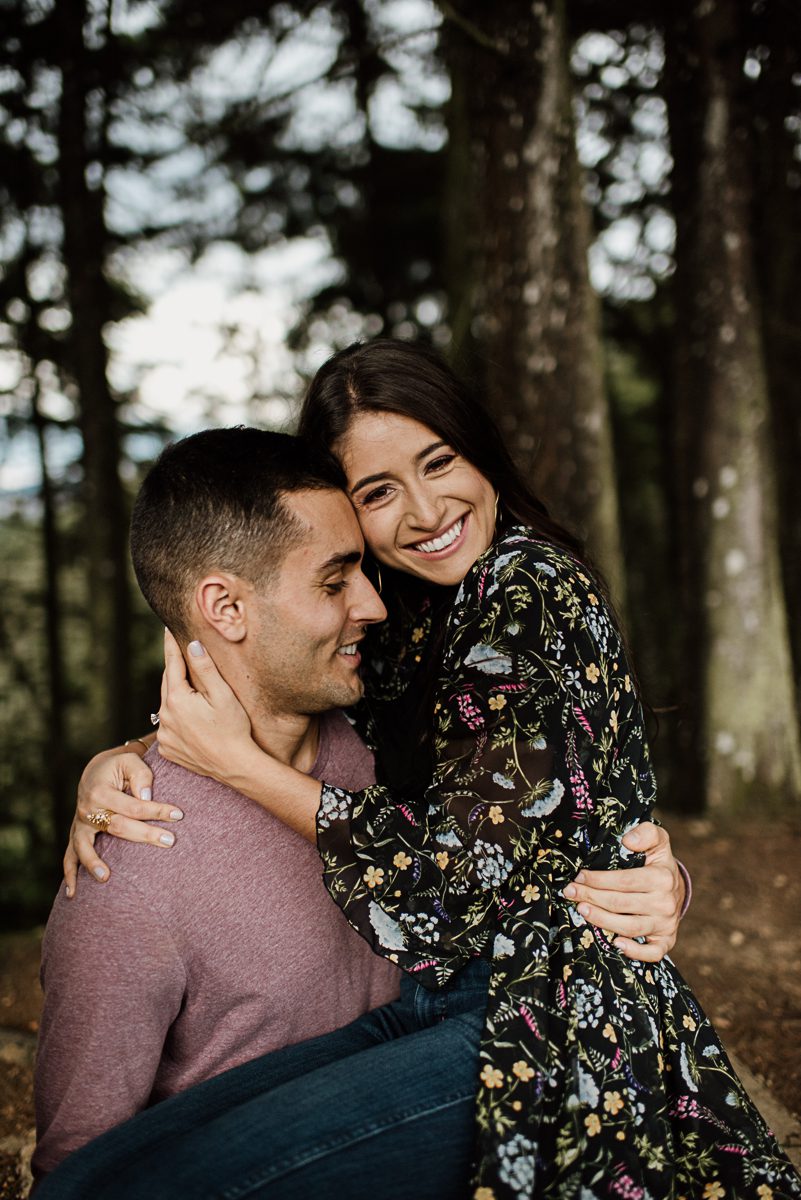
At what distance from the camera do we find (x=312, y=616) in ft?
8.29

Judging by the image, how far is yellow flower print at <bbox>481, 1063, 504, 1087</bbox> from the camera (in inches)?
75.4

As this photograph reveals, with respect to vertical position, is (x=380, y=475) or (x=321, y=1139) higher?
(x=380, y=475)

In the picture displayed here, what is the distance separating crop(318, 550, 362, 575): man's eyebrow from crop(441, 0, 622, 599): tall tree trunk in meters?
3.23

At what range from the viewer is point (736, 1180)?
6.57 feet

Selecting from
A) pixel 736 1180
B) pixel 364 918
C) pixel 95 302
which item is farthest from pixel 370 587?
pixel 95 302

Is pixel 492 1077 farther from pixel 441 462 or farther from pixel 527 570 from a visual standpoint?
pixel 441 462

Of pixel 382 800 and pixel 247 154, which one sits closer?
pixel 382 800

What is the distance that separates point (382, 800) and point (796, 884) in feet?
13.1

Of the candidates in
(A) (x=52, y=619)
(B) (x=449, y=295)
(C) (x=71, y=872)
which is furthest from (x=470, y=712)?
(A) (x=52, y=619)

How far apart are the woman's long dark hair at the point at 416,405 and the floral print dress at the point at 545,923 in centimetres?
75

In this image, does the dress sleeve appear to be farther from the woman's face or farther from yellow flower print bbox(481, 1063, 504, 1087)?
the woman's face

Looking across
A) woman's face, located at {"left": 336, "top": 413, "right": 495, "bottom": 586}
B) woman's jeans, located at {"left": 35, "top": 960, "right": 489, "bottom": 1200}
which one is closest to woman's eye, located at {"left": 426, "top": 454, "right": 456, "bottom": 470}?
woman's face, located at {"left": 336, "top": 413, "right": 495, "bottom": 586}

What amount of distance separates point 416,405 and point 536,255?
340 centimetres

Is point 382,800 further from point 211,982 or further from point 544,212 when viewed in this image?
point 544,212
